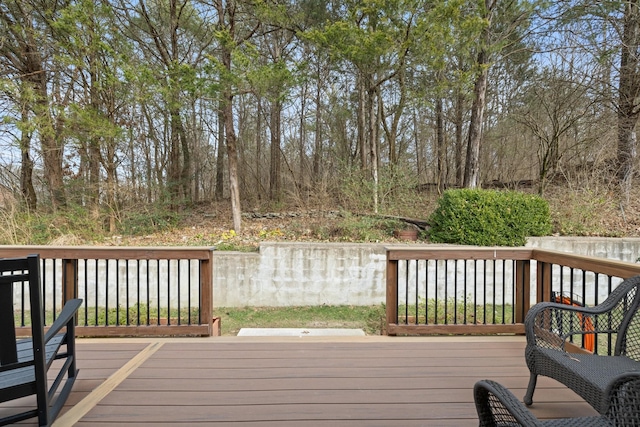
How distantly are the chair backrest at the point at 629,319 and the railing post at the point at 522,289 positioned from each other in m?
1.24

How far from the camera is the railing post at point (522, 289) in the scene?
3.10m

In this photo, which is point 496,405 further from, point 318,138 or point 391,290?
point 318,138

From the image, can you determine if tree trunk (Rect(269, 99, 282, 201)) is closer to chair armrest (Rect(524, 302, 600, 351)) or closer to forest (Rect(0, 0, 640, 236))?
forest (Rect(0, 0, 640, 236))

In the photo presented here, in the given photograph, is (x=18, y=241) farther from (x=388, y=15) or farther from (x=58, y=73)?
(x=388, y=15)

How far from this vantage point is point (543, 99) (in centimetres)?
879

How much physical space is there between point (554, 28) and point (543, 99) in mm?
1682

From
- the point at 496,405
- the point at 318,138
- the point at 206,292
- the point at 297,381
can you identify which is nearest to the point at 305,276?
the point at 206,292

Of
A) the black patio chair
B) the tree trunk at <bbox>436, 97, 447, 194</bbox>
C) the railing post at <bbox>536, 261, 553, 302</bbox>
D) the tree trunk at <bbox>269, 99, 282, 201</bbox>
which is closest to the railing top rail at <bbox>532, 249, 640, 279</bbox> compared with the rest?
the railing post at <bbox>536, 261, 553, 302</bbox>

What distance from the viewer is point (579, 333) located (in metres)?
1.87

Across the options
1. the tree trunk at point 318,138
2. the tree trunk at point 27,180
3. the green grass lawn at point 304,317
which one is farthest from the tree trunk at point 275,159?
the tree trunk at point 27,180

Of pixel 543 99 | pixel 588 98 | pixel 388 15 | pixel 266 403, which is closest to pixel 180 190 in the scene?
pixel 388 15

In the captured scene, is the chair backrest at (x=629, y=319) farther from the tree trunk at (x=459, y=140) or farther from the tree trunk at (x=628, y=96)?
the tree trunk at (x=459, y=140)

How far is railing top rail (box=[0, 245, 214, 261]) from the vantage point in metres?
2.96

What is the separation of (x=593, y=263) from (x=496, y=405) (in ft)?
6.45
